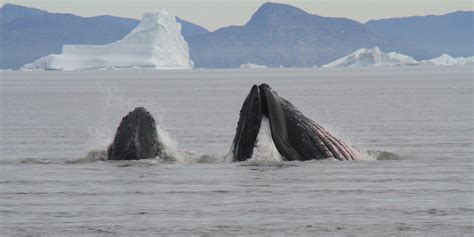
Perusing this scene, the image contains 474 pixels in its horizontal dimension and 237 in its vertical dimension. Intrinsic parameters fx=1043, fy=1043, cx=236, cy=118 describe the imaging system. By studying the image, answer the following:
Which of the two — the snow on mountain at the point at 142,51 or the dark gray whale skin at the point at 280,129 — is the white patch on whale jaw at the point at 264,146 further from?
the snow on mountain at the point at 142,51

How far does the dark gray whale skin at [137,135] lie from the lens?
56.7 ft

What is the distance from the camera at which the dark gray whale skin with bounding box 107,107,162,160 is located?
17.3m

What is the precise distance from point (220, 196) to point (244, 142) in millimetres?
2093

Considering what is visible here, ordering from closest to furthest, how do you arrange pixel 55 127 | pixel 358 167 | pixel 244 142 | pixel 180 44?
pixel 244 142 → pixel 358 167 → pixel 55 127 → pixel 180 44

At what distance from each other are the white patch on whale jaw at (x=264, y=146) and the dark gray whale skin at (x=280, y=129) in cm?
10

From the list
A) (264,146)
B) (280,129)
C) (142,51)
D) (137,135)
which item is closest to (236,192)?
(280,129)

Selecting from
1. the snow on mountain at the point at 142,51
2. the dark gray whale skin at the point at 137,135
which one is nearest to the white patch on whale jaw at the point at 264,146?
the dark gray whale skin at the point at 137,135

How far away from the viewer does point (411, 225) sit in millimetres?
12391

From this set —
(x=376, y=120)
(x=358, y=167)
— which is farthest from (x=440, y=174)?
(x=376, y=120)

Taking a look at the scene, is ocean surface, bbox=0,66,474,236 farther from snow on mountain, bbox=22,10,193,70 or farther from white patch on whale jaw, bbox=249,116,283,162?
snow on mountain, bbox=22,10,193,70

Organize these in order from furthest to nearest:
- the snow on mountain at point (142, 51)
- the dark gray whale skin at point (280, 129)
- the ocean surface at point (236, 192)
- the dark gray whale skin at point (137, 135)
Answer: the snow on mountain at point (142, 51) → the dark gray whale skin at point (137, 135) → the dark gray whale skin at point (280, 129) → the ocean surface at point (236, 192)

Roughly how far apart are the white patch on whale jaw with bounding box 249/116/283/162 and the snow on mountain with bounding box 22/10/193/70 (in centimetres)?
14971

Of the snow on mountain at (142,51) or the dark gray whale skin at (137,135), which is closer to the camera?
the dark gray whale skin at (137,135)

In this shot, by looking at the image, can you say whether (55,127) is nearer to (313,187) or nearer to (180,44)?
(313,187)
